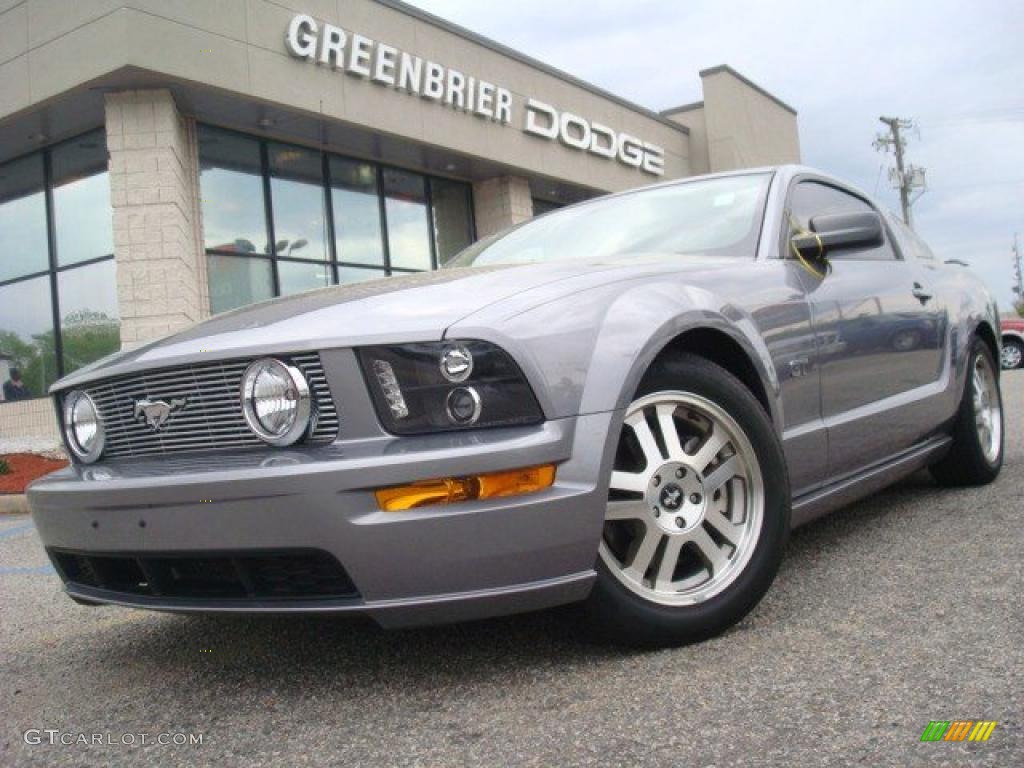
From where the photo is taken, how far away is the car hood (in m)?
2.14

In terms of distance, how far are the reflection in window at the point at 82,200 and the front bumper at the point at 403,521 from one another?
1078cm

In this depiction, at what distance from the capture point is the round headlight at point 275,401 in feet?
6.94

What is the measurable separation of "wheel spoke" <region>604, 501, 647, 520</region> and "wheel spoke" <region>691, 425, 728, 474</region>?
22 centimetres

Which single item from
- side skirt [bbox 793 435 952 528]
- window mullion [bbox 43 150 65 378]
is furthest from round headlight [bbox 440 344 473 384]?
window mullion [bbox 43 150 65 378]

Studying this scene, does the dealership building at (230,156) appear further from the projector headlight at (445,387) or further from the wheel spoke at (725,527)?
the projector headlight at (445,387)

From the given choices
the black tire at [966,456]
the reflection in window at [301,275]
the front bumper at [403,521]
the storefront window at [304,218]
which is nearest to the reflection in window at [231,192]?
the storefront window at [304,218]

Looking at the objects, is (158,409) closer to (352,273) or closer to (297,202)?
(297,202)

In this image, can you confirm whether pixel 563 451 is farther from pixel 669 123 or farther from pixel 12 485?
pixel 669 123

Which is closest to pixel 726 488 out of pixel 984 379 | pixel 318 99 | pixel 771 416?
pixel 771 416

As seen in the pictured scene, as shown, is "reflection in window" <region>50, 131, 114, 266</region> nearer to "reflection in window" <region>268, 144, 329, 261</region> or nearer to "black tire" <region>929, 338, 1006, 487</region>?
"reflection in window" <region>268, 144, 329, 261</region>

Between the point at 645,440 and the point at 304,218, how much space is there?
1145cm

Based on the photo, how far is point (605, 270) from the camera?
2.55 metres

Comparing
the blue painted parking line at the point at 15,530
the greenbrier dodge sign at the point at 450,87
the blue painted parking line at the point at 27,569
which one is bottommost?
the blue painted parking line at the point at 15,530

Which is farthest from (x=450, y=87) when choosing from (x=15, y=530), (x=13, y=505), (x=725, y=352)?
(x=725, y=352)
